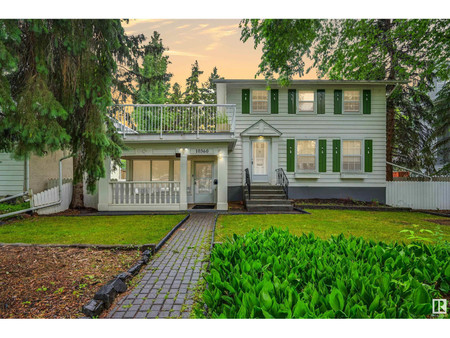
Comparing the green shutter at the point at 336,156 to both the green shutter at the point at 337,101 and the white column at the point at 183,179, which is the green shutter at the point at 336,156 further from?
the white column at the point at 183,179

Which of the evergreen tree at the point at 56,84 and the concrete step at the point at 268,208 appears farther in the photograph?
the concrete step at the point at 268,208

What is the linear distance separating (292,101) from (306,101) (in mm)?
727

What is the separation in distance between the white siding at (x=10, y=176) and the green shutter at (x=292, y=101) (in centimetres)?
1198

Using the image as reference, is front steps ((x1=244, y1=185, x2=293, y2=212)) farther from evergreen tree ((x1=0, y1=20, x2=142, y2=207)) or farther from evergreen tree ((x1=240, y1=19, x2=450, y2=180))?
evergreen tree ((x1=0, y1=20, x2=142, y2=207))

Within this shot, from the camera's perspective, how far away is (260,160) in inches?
466

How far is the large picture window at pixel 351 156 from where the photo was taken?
465 inches

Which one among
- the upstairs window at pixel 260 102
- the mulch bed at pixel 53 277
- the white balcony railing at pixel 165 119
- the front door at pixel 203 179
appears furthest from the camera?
the upstairs window at pixel 260 102

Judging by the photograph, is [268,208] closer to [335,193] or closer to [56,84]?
[335,193]

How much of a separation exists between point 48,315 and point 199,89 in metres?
27.4

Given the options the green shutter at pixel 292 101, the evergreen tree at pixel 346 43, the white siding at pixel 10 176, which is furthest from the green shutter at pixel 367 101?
the white siding at pixel 10 176

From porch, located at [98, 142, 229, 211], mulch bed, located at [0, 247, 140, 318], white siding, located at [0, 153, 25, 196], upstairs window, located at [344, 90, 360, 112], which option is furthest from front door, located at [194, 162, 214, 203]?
mulch bed, located at [0, 247, 140, 318]

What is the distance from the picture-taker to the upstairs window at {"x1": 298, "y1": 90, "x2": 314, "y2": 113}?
11788 millimetres

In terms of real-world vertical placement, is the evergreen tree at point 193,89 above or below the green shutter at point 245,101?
above

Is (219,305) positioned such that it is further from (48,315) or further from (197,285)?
(48,315)
